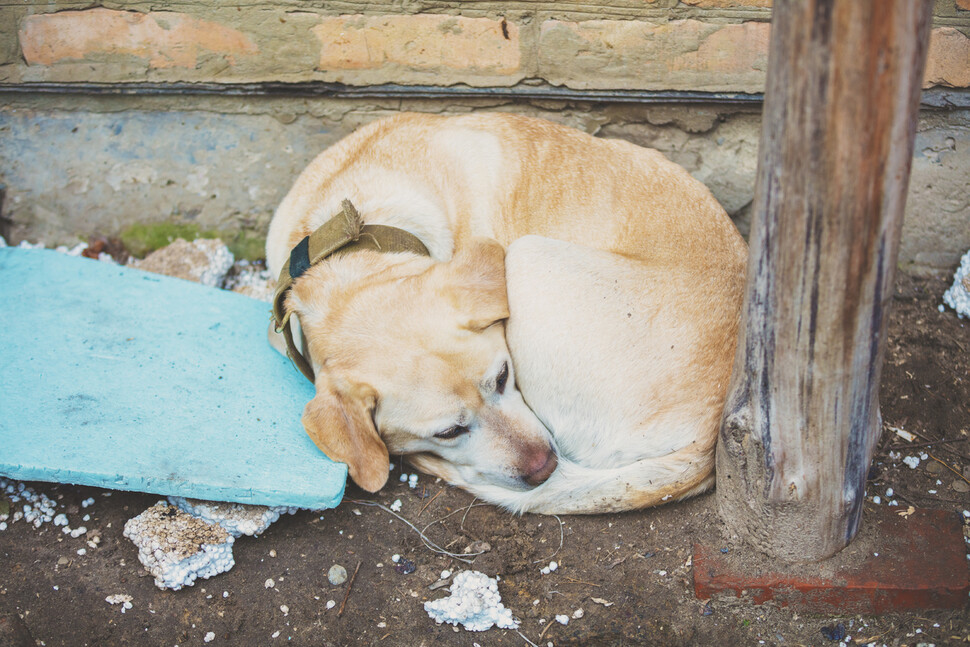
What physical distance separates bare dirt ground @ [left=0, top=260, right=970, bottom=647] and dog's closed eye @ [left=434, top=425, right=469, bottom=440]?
10.4 inches

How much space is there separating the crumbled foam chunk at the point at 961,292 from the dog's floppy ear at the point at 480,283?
79.5 inches

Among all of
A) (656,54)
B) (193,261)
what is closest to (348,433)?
(193,261)

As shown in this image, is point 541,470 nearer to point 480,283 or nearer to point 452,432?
point 452,432

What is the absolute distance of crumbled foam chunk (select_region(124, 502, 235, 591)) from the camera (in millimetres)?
2055

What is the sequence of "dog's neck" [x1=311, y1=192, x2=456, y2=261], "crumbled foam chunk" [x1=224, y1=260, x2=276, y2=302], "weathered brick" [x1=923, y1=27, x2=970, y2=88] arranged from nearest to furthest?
"dog's neck" [x1=311, y1=192, x2=456, y2=261]
"weathered brick" [x1=923, y1=27, x2=970, y2=88]
"crumbled foam chunk" [x1=224, y1=260, x2=276, y2=302]

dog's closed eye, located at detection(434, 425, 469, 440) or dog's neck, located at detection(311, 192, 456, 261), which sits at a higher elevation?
dog's neck, located at detection(311, 192, 456, 261)

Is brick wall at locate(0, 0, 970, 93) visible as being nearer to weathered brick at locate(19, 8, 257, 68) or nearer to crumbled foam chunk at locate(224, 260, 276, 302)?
weathered brick at locate(19, 8, 257, 68)

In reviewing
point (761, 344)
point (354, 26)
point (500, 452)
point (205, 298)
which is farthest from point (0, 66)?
point (761, 344)

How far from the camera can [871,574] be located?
1945mm

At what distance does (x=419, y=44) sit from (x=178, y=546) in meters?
2.12

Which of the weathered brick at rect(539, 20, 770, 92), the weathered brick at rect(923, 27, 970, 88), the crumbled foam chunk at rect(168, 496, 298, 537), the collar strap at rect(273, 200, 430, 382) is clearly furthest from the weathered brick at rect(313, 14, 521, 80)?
the crumbled foam chunk at rect(168, 496, 298, 537)

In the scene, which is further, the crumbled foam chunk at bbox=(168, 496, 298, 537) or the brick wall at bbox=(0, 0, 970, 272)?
the brick wall at bbox=(0, 0, 970, 272)

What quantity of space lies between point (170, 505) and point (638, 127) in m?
2.36

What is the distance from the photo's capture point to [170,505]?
2221mm
